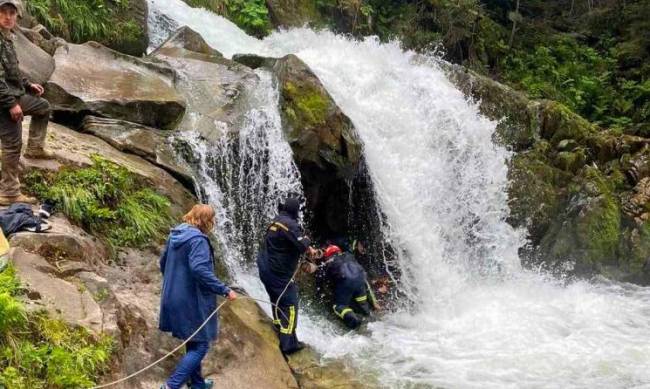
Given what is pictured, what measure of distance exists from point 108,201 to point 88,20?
6.93m

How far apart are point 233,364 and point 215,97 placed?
551 centimetres

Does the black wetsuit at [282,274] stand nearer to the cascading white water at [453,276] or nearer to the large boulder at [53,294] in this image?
the cascading white water at [453,276]

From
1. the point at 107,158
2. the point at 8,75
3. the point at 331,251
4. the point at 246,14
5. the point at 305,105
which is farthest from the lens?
the point at 246,14

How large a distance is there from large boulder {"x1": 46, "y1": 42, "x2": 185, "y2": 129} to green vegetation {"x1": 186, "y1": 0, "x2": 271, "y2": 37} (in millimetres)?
8942

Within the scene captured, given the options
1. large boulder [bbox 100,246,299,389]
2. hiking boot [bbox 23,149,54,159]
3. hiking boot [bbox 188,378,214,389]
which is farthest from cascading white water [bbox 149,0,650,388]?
hiking boot [bbox 23,149,54,159]

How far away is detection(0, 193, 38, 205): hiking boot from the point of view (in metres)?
6.18

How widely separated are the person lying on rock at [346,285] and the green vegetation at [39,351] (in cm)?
483

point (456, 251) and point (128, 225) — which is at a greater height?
point (128, 225)

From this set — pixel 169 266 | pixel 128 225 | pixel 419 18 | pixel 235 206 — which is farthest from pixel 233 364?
pixel 419 18

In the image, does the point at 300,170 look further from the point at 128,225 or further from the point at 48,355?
the point at 48,355

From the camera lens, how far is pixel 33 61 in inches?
335

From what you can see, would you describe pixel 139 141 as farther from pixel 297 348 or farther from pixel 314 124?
pixel 297 348

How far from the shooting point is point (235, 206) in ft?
31.5

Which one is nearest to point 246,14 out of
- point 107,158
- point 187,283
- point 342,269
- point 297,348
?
point 342,269
